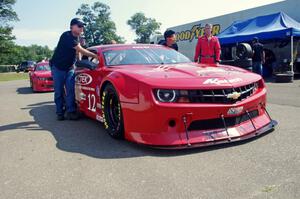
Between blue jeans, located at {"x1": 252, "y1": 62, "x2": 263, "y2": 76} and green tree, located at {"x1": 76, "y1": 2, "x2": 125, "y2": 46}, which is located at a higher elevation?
green tree, located at {"x1": 76, "y1": 2, "x2": 125, "y2": 46}

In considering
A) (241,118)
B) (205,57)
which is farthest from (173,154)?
(205,57)

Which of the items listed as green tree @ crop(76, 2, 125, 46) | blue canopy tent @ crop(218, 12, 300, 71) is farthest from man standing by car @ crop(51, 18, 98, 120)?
green tree @ crop(76, 2, 125, 46)

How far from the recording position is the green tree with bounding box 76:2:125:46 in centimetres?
8312

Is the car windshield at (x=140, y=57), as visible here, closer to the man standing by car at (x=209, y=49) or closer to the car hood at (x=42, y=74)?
the man standing by car at (x=209, y=49)

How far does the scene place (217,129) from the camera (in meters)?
3.84

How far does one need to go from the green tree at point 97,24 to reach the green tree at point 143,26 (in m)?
8.92

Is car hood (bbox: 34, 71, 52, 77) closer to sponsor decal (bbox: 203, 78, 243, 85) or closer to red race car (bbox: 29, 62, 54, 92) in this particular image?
red race car (bbox: 29, 62, 54, 92)

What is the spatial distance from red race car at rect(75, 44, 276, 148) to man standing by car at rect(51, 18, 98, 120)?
5.87ft

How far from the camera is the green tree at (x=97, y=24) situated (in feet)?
273

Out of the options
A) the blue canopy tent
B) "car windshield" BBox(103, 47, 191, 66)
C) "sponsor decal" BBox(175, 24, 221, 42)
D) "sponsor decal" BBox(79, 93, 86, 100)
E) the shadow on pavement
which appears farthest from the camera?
"sponsor decal" BBox(175, 24, 221, 42)

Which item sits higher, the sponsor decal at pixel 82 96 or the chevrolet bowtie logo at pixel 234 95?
the chevrolet bowtie logo at pixel 234 95

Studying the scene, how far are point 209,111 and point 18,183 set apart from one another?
200 cm

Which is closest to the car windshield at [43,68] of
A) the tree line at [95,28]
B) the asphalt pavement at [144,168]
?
the asphalt pavement at [144,168]

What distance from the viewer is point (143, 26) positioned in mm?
92312
